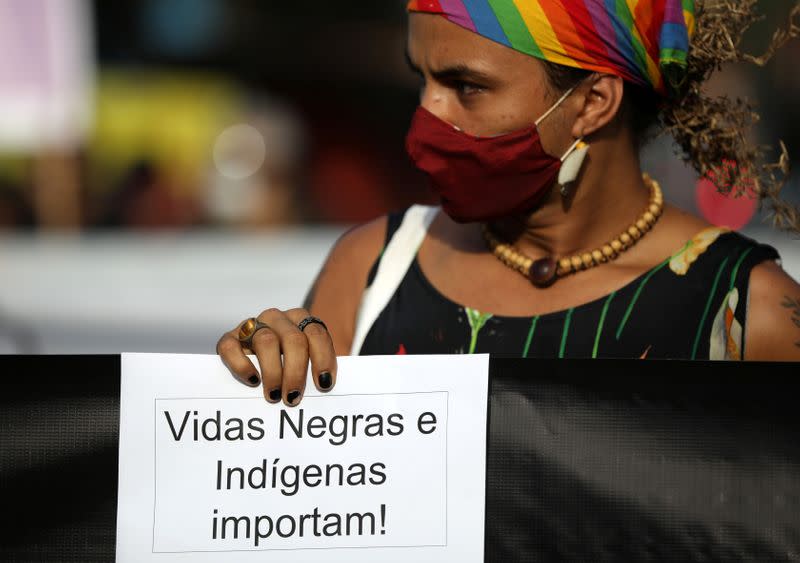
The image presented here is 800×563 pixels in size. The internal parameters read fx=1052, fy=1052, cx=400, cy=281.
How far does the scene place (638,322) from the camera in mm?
1953

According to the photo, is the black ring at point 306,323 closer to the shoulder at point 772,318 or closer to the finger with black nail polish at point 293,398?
the finger with black nail polish at point 293,398

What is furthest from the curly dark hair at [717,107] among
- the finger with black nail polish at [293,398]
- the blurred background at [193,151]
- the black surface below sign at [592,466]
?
the blurred background at [193,151]

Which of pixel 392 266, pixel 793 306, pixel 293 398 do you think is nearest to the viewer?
pixel 293 398

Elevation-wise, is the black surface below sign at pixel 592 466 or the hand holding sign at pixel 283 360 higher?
the hand holding sign at pixel 283 360

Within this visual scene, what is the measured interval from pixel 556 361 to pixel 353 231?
0.82 m

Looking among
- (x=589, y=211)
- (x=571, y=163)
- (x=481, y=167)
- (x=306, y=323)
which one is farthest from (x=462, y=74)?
(x=306, y=323)

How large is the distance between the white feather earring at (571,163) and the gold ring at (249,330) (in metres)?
0.77

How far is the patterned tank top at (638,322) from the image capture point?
6.24 ft

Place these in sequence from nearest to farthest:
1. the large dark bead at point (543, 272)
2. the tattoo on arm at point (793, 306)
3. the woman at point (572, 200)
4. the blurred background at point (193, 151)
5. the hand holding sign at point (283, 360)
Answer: the hand holding sign at point (283, 360) → the tattoo on arm at point (793, 306) → the woman at point (572, 200) → the large dark bead at point (543, 272) → the blurred background at point (193, 151)

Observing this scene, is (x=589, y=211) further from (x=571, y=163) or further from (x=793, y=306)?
(x=793, y=306)

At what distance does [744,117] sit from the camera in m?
2.03

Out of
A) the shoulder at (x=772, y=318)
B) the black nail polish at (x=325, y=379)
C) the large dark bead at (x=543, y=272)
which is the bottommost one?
the black nail polish at (x=325, y=379)

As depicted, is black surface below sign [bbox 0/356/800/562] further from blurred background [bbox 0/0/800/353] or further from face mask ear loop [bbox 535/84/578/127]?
blurred background [bbox 0/0/800/353]

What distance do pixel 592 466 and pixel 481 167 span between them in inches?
26.7
